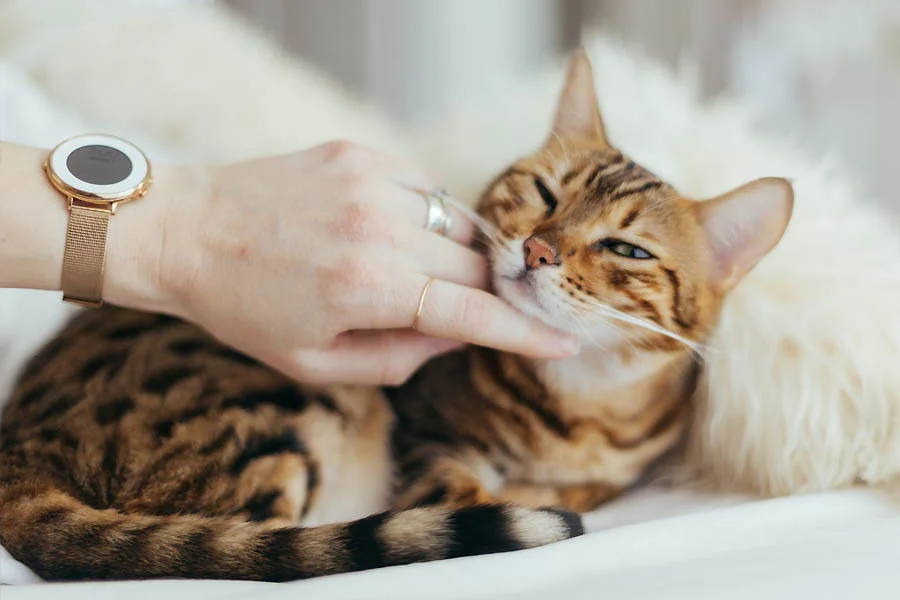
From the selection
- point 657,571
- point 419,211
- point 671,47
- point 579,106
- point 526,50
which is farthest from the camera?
point 526,50

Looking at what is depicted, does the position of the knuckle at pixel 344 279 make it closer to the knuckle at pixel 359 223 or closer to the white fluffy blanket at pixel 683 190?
the knuckle at pixel 359 223

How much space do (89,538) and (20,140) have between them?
2.10ft

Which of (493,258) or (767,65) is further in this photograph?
(767,65)

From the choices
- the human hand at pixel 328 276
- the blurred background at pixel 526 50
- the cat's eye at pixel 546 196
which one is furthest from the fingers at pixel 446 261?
the blurred background at pixel 526 50

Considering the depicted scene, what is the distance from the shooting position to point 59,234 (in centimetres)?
89

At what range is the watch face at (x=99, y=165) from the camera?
0.91m

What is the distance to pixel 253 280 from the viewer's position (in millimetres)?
885

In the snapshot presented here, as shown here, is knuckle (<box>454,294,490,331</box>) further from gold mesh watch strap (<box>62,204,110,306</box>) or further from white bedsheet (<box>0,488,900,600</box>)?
gold mesh watch strap (<box>62,204,110,306</box>)

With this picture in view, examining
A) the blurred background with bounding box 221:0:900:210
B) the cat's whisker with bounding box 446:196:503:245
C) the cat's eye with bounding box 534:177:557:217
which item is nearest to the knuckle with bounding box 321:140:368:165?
the cat's whisker with bounding box 446:196:503:245

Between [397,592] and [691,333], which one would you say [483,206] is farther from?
[397,592]

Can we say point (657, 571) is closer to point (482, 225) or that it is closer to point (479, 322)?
point (479, 322)

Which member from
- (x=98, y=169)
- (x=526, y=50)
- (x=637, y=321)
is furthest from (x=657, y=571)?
(x=526, y=50)

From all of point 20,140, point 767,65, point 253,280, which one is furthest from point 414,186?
point 767,65

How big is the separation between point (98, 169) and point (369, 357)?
37 centimetres
